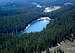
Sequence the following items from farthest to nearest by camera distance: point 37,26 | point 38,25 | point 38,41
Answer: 1. point 38,25
2. point 37,26
3. point 38,41

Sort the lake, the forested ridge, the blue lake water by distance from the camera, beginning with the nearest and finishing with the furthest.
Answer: the forested ridge
the blue lake water
the lake

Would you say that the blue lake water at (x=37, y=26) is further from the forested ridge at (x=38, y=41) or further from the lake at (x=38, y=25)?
the forested ridge at (x=38, y=41)

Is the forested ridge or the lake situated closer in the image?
the forested ridge

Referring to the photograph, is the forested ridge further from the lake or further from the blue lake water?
the lake

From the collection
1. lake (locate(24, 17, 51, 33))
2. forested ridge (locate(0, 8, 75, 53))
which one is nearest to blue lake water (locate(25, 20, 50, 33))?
lake (locate(24, 17, 51, 33))

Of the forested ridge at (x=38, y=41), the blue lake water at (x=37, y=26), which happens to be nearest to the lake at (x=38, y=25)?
the blue lake water at (x=37, y=26)

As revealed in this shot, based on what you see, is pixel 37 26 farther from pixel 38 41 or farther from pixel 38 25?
pixel 38 41

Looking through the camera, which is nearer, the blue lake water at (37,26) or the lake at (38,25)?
the blue lake water at (37,26)

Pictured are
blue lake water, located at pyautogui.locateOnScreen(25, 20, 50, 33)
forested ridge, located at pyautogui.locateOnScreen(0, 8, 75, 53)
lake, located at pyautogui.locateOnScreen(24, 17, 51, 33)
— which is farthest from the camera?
lake, located at pyautogui.locateOnScreen(24, 17, 51, 33)

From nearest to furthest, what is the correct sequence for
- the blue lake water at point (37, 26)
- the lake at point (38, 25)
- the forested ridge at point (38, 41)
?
the forested ridge at point (38, 41)
the blue lake water at point (37, 26)
the lake at point (38, 25)

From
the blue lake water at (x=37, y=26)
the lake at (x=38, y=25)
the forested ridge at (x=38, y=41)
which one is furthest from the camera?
the lake at (x=38, y=25)

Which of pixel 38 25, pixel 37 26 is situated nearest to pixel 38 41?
pixel 37 26

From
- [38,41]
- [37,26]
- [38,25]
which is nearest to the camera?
[38,41]

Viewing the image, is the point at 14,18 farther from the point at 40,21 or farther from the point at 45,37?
the point at 45,37
